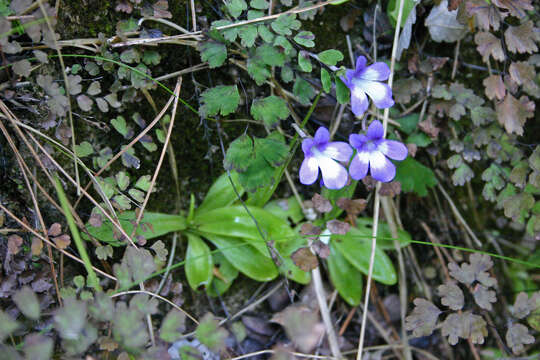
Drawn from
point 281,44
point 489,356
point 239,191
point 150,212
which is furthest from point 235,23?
point 489,356

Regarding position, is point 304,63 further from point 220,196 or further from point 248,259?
point 248,259

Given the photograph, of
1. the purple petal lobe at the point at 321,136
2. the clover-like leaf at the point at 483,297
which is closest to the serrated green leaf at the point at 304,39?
the purple petal lobe at the point at 321,136

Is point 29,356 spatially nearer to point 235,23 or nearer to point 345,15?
point 235,23

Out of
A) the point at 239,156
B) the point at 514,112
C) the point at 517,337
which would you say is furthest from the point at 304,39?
the point at 517,337

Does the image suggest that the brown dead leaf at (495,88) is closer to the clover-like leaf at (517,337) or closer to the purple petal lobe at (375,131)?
the purple petal lobe at (375,131)

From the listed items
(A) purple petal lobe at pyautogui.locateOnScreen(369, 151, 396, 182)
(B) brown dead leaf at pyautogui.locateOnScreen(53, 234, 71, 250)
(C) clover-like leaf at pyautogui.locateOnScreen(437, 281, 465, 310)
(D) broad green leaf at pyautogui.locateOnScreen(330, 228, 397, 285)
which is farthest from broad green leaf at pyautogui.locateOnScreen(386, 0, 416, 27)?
(B) brown dead leaf at pyautogui.locateOnScreen(53, 234, 71, 250)
